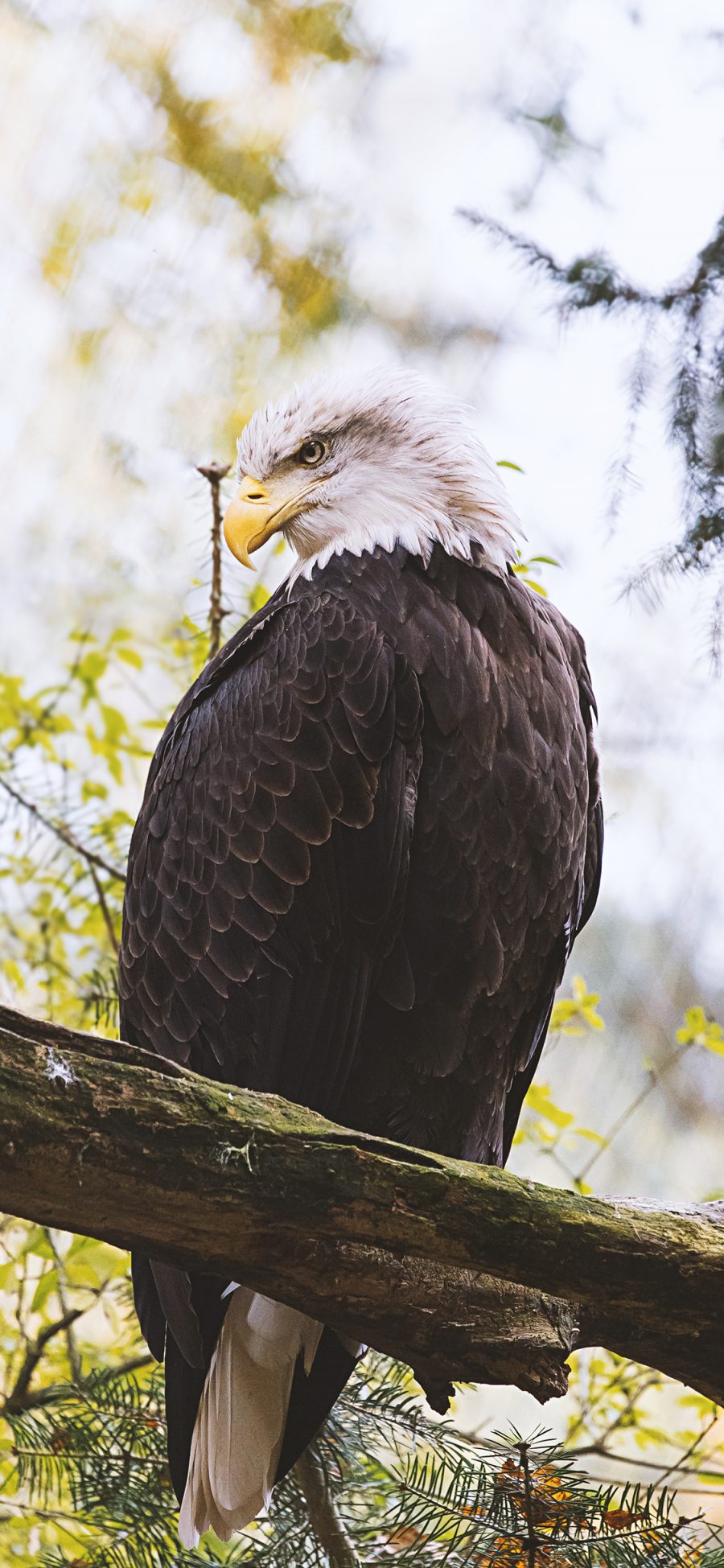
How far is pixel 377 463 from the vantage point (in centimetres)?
201

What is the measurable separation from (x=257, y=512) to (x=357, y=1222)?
113 centimetres

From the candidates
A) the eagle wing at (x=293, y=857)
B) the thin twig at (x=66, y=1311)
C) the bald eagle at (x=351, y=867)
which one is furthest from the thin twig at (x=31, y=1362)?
the eagle wing at (x=293, y=857)

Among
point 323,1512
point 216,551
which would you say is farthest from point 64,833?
point 323,1512

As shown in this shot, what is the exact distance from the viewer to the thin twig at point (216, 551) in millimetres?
2275

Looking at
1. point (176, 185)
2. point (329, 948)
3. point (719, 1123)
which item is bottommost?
point (329, 948)

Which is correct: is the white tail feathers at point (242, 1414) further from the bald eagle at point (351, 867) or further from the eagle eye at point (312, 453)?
the eagle eye at point (312, 453)

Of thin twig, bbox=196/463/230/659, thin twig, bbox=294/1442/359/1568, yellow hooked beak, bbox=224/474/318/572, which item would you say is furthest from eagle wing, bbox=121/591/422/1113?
thin twig, bbox=294/1442/359/1568

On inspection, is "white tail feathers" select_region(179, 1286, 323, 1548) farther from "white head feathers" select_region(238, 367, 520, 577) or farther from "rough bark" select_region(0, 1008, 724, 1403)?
"white head feathers" select_region(238, 367, 520, 577)

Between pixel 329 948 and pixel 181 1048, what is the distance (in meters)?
0.27

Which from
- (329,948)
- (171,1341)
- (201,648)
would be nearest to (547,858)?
(329,948)

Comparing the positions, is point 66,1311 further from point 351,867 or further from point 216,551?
point 216,551

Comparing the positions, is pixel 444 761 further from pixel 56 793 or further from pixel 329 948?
pixel 56 793

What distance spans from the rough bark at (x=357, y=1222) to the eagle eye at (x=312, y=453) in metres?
1.16

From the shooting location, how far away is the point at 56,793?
2.69 m
